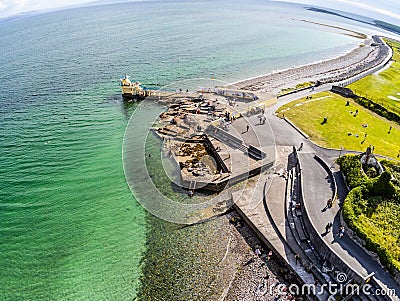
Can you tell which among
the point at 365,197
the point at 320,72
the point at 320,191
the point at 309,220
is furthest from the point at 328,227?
the point at 320,72

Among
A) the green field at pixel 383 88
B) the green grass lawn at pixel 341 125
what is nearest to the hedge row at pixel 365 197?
the green grass lawn at pixel 341 125

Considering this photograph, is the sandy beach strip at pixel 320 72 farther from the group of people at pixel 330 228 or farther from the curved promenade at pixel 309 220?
the group of people at pixel 330 228

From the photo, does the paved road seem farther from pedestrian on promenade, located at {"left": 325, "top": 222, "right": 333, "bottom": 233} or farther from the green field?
the green field

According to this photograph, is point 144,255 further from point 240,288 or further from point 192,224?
point 240,288

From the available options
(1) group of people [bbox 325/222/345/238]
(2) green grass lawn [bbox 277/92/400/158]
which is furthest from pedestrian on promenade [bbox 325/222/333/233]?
(2) green grass lawn [bbox 277/92/400/158]

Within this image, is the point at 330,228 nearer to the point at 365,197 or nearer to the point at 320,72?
the point at 365,197

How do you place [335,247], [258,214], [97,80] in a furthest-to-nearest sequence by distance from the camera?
[97,80]
[258,214]
[335,247]

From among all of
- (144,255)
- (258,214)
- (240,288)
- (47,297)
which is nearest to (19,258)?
(47,297)
